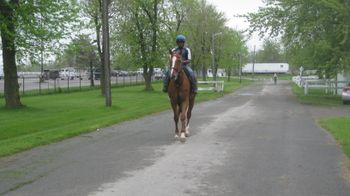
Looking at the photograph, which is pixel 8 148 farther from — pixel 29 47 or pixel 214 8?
pixel 214 8

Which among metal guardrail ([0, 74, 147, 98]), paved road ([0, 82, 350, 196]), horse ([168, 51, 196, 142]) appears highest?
horse ([168, 51, 196, 142])

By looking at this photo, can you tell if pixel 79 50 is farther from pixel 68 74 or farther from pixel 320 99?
pixel 68 74

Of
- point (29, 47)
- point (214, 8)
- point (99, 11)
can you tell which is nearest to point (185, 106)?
point (29, 47)

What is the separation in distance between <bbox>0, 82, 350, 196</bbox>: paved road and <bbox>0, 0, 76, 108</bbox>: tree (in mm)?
9802

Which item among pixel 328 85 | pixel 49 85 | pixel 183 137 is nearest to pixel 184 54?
pixel 183 137

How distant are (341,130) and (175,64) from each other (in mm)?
5562

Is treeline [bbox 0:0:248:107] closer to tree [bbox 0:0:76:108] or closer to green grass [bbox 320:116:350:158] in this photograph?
tree [bbox 0:0:76:108]

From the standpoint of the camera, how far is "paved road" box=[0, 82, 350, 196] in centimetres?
773

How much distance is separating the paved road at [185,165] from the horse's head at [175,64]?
1.60 meters

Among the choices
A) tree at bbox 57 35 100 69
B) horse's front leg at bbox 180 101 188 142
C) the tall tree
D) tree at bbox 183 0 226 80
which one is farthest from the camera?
tree at bbox 183 0 226 80

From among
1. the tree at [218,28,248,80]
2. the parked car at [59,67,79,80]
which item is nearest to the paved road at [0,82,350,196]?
the tree at [218,28,248,80]

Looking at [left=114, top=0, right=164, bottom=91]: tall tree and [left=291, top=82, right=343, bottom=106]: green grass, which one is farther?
[left=114, top=0, right=164, bottom=91]: tall tree

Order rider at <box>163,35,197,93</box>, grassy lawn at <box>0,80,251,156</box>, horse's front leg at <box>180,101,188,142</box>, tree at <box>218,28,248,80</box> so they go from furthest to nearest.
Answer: tree at <box>218,28,248,80</box> → grassy lawn at <box>0,80,251,156</box> → horse's front leg at <box>180,101,188,142</box> → rider at <box>163,35,197,93</box>

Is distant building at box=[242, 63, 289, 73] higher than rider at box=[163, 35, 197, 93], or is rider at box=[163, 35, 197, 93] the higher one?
rider at box=[163, 35, 197, 93]
